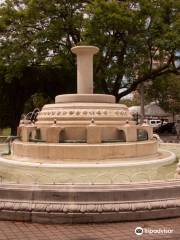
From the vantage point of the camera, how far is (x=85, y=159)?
12.7 m

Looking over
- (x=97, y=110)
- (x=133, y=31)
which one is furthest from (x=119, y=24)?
(x=97, y=110)

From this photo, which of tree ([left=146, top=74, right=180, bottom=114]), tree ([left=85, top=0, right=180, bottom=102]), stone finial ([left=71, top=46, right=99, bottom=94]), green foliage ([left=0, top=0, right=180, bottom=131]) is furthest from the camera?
tree ([left=146, top=74, right=180, bottom=114])

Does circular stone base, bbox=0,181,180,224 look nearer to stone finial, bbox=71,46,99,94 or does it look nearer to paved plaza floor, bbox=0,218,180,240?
paved plaza floor, bbox=0,218,180,240

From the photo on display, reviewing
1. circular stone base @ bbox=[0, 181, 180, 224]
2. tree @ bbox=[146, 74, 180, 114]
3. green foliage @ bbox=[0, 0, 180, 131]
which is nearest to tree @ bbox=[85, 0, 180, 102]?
green foliage @ bbox=[0, 0, 180, 131]

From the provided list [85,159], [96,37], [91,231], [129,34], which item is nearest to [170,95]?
[129,34]

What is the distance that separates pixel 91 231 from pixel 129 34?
81.5ft

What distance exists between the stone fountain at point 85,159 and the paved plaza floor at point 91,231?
0.54 ft

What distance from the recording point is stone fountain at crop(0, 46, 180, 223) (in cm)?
800

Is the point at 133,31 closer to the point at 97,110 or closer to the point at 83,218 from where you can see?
the point at 97,110

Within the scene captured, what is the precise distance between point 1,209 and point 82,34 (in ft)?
78.1

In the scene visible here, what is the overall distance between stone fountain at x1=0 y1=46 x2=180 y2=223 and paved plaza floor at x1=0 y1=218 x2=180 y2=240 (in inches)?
6.5

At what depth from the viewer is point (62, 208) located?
312 inches

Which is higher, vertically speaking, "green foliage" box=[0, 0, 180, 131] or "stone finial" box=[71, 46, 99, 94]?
"green foliage" box=[0, 0, 180, 131]

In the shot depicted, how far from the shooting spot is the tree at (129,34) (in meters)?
29.6
